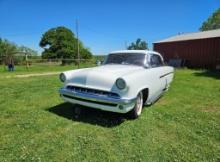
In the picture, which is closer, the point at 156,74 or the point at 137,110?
the point at 137,110

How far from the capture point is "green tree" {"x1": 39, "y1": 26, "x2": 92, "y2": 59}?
37.0 meters

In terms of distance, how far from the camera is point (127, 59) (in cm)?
490

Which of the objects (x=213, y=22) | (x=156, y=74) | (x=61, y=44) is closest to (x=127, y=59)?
(x=156, y=74)

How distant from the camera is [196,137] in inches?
127

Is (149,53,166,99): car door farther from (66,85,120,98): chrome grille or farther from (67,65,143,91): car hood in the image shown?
(66,85,120,98): chrome grille

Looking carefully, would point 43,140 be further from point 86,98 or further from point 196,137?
point 196,137

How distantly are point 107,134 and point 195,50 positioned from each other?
18230mm

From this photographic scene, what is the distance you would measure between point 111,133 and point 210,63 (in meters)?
17.3

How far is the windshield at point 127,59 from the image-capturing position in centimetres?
474

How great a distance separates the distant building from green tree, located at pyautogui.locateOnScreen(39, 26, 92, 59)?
19689 mm

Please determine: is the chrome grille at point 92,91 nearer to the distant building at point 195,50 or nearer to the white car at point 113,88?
the white car at point 113,88

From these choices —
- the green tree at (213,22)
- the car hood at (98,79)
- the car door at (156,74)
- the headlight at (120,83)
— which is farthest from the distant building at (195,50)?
the green tree at (213,22)

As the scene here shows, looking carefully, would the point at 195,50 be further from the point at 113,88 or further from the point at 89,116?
the point at 113,88

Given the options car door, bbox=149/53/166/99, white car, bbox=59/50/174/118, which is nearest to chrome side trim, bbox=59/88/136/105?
white car, bbox=59/50/174/118
